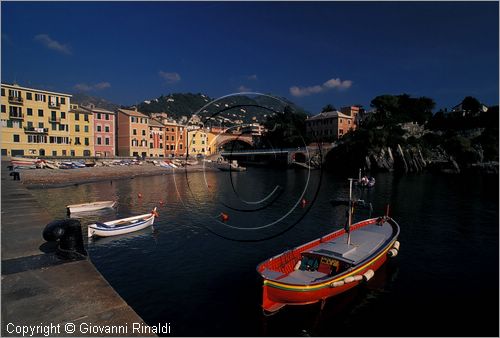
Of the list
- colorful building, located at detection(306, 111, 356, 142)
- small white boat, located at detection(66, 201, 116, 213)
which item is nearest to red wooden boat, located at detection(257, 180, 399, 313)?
small white boat, located at detection(66, 201, 116, 213)

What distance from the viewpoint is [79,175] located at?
73.6m

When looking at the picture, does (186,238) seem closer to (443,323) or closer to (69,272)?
(69,272)

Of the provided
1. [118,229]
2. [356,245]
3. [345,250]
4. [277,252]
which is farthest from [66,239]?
[356,245]

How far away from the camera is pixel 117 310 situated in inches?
443

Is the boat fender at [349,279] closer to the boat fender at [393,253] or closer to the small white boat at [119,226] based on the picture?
the boat fender at [393,253]

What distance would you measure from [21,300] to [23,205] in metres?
22.9

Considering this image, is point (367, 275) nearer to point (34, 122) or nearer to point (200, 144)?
point (34, 122)

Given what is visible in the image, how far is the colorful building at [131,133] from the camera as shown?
115438mm

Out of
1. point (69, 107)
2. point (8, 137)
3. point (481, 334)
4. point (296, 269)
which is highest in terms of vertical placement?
point (69, 107)

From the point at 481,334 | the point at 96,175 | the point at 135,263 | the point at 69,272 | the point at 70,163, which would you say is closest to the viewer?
the point at 69,272

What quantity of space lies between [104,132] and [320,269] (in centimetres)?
10878

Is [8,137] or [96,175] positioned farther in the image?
[8,137]

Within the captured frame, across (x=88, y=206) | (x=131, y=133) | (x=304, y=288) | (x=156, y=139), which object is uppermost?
(x=131, y=133)

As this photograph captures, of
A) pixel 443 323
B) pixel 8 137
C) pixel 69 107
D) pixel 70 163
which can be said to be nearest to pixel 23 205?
pixel 443 323
